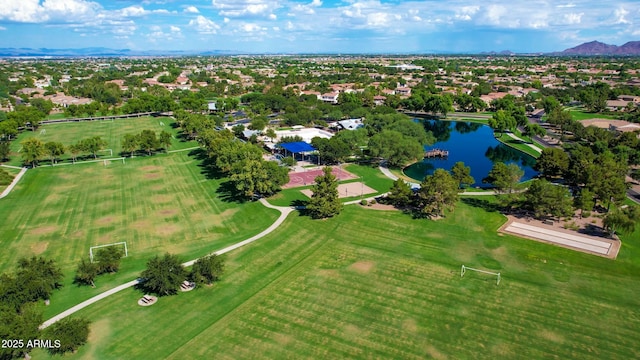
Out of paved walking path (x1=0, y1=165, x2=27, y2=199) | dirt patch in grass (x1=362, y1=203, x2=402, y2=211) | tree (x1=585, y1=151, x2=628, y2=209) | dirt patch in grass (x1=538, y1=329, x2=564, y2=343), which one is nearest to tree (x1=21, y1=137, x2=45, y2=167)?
paved walking path (x1=0, y1=165, x2=27, y2=199)

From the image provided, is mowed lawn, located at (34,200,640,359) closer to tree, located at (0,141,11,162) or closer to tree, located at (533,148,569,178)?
tree, located at (533,148,569,178)

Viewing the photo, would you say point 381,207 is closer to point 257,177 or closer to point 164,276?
point 257,177

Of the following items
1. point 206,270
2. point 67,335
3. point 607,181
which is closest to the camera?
point 67,335

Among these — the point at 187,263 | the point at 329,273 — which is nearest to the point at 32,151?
the point at 187,263

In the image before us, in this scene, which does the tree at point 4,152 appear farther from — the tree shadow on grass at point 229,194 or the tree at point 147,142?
the tree shadow on grass at point 229,194

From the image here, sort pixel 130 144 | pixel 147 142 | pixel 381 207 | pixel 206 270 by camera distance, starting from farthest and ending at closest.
→ 1. pixel 147 142
2. pixel 130 144
3. pixel 381 207
4. pixel 206 270

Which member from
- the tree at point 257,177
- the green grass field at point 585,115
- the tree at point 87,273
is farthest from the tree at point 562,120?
the tree at point 87,273
